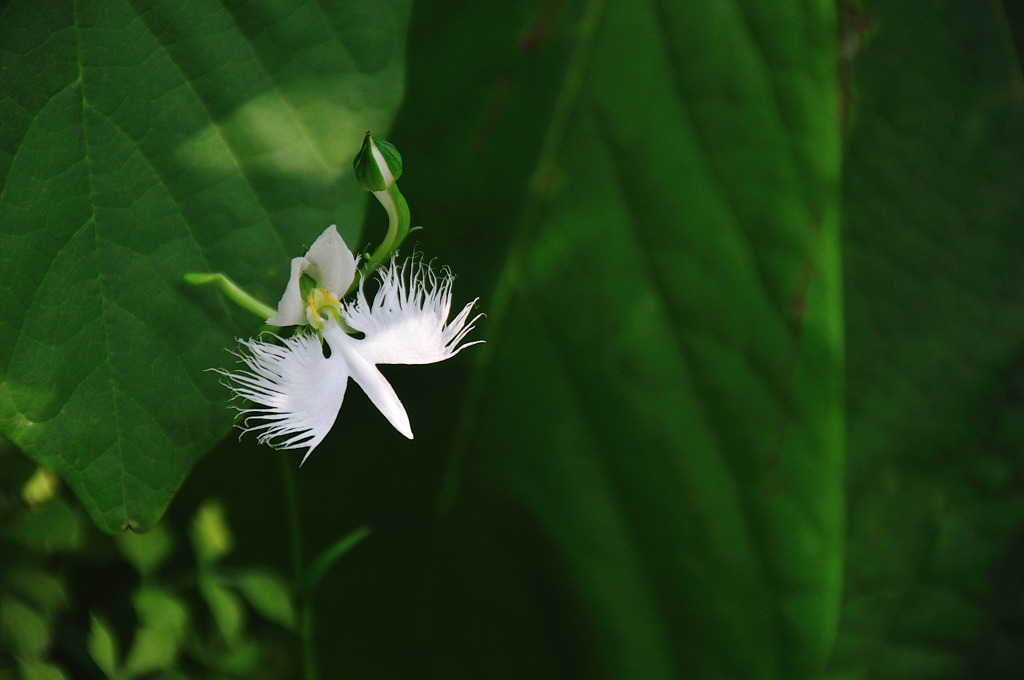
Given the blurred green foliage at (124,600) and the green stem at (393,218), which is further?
the blurred green foliage at (124,600)

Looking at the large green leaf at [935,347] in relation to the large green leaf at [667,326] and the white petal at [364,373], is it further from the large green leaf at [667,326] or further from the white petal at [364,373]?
the white petal at [364,373]

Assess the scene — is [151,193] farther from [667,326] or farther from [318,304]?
[667,326]

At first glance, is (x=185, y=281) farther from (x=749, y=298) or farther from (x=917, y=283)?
(x=917, y=283)

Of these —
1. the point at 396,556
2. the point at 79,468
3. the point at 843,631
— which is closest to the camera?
the point at 79,468

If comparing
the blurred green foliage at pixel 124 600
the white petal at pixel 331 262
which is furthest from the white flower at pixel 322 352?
the blurred green foliage at pixel 124 600

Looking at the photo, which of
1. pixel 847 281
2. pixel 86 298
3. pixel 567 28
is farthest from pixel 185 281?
pixel 847 281

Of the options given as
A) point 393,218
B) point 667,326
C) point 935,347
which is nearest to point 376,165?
point 393,218

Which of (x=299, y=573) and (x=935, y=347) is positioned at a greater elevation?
(x=935, y=347)
